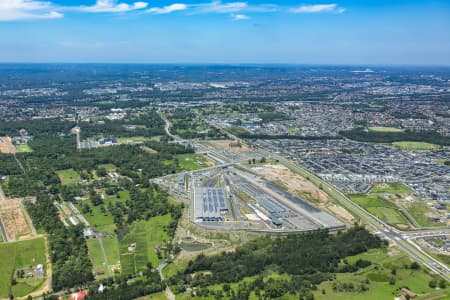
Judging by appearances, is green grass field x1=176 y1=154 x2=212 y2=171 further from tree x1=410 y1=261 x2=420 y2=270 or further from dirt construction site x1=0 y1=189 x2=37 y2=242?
tree x1=410 y1=261 x2=420 y2=270

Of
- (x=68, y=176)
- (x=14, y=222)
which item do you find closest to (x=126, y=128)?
(x=68, y=176)

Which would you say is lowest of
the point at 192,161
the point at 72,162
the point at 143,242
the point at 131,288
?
the point at 131,288

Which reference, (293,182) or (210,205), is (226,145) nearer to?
(293,182)

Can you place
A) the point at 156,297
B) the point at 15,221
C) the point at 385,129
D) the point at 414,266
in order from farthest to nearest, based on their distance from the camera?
Answer: the point at 385,129 < the point at 15,221 < the point at 414,266 < the point at 156,297

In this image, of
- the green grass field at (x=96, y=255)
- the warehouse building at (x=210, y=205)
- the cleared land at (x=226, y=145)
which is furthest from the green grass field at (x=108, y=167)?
the green grass field at (x=96, y=255)

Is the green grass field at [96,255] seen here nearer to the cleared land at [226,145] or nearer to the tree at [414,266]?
the tree at [414,266]

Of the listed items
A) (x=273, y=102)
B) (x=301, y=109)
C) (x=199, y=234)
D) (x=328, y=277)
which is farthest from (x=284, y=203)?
(x=273, y=102)
